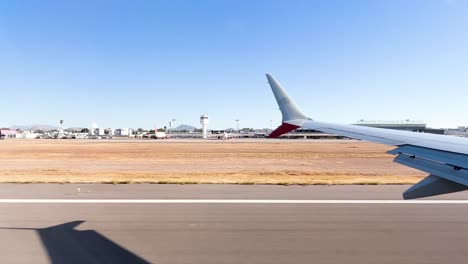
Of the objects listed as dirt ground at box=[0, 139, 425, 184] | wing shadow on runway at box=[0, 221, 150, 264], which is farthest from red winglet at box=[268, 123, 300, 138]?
wing shadow on runway at box=[0, 221, 150, 264]

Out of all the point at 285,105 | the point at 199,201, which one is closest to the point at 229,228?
the point at 199,201

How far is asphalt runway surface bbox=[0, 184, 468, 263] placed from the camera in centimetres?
466

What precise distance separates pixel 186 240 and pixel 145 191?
4698 millimetres

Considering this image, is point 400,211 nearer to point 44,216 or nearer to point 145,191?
point 145,191

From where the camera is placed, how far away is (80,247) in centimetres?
493

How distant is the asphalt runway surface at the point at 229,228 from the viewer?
466 cm

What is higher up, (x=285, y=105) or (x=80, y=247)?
(x=285, y=105)

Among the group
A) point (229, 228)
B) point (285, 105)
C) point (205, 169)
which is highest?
point (285, 105)

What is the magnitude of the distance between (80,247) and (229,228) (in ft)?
9.38

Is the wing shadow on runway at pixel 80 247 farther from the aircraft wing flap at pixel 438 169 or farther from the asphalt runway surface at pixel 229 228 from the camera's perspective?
the aircraft wing flap at pixel 438 169

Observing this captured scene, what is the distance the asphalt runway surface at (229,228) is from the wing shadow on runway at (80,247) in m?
0.02

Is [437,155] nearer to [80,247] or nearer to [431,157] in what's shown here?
[431,157]

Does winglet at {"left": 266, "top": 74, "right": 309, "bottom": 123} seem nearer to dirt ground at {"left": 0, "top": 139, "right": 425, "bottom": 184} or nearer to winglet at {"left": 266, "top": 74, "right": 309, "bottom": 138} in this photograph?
winglet at {"left": 266, "top": 74, "right": 309, "bottom": 138}

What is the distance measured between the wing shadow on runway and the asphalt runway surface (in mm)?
17
